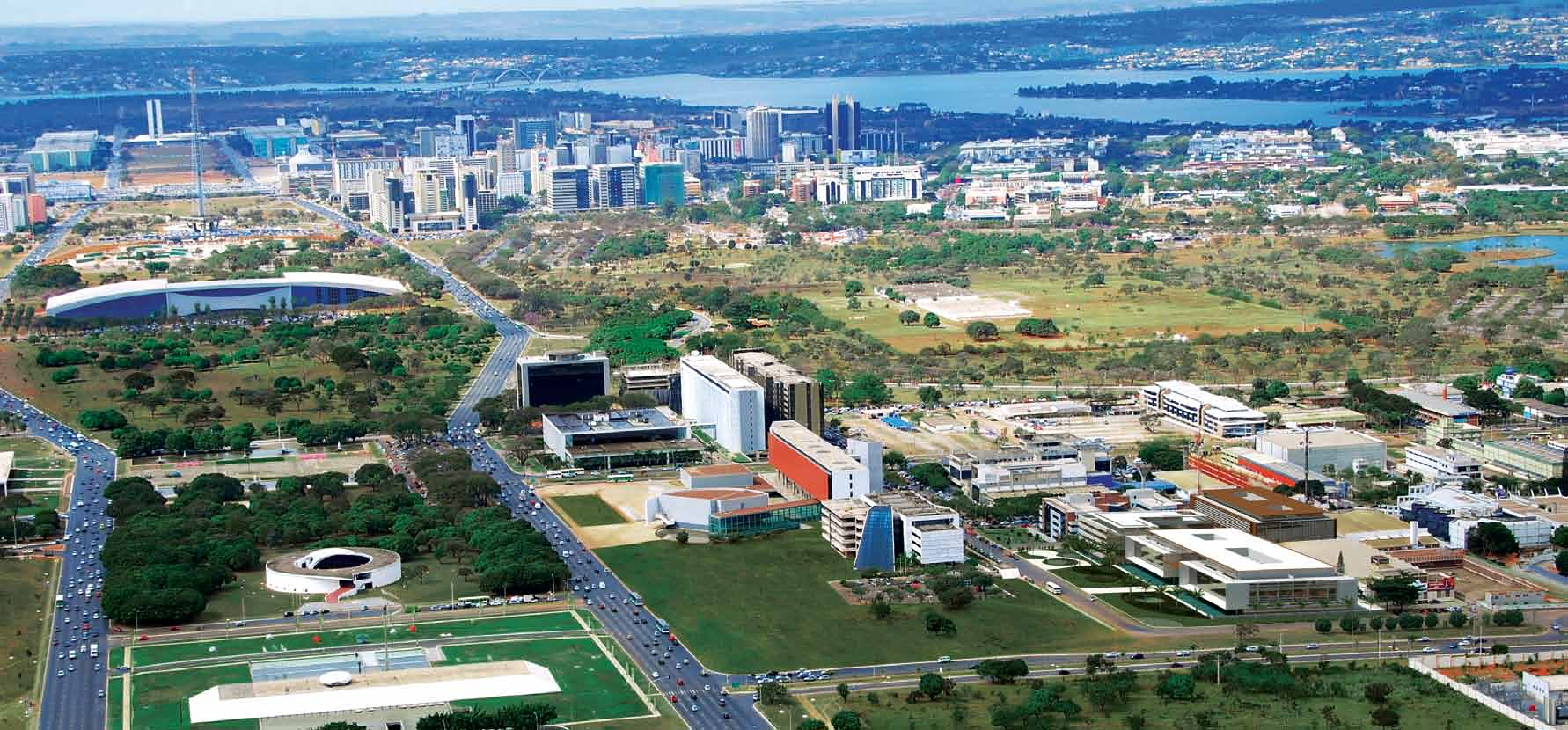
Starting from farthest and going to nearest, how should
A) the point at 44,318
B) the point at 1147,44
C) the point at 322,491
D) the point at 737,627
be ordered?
the point at 1147,44 → the point at 44,318 → the point at 322,491 → the point at 737,627

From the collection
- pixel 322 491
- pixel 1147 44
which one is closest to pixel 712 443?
pixel 322 491

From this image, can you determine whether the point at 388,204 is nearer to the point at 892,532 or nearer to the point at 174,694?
the point at 892,532

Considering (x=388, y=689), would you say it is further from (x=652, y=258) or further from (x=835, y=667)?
(x=652, y=258)

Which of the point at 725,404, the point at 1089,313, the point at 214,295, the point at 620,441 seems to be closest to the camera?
the point at 620,441

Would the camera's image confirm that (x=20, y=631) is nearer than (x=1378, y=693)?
No

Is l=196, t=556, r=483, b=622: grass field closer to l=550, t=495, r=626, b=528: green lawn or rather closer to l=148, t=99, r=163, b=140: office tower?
l=550, t=495, r=626, b=528: green lawn

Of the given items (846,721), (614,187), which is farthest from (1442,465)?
(614,187)
